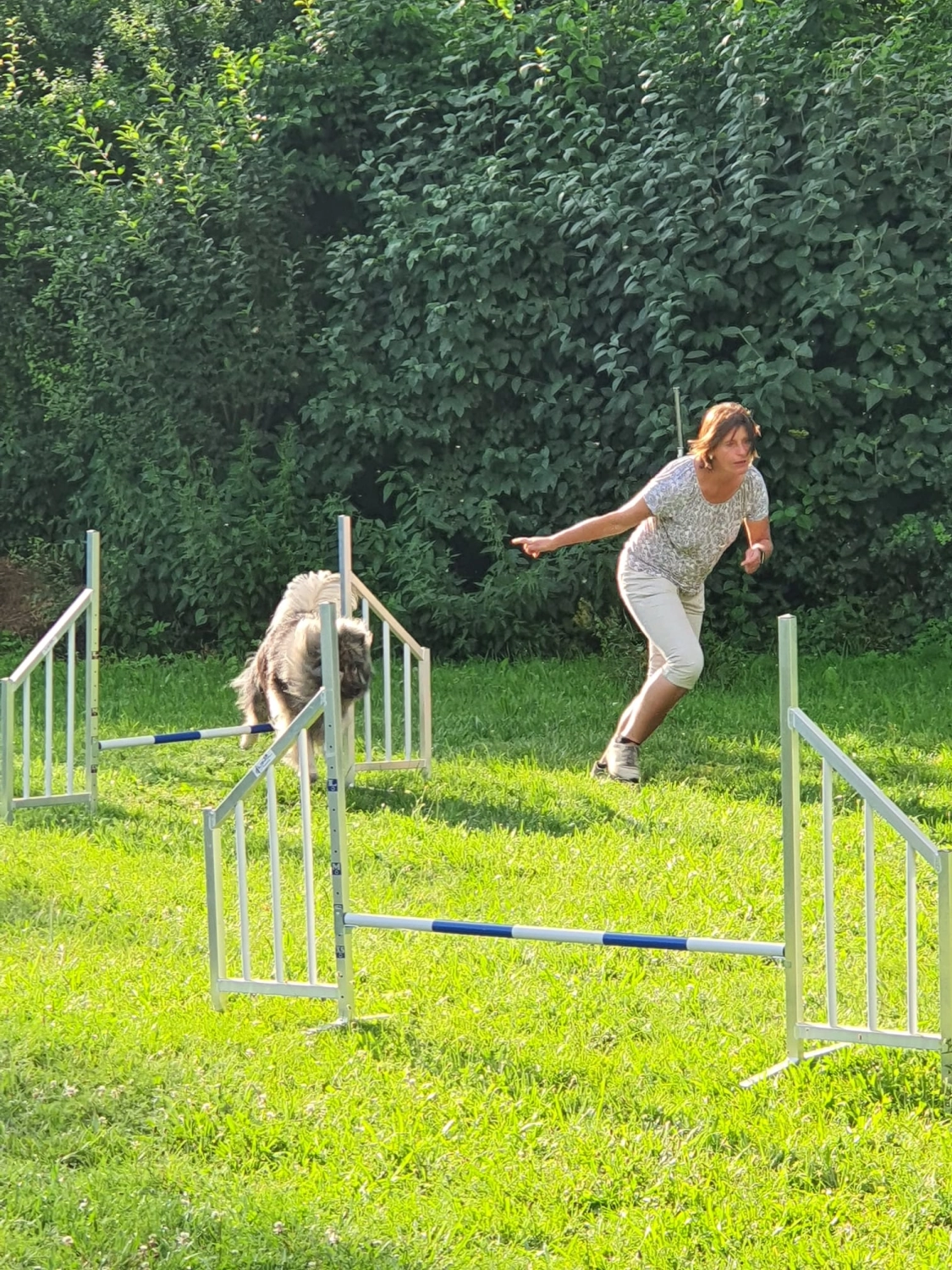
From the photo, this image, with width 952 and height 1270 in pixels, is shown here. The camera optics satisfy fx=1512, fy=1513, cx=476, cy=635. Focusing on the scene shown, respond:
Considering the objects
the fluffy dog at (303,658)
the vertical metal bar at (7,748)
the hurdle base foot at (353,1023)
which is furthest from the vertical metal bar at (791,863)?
the vertical metal bar at (7,748)

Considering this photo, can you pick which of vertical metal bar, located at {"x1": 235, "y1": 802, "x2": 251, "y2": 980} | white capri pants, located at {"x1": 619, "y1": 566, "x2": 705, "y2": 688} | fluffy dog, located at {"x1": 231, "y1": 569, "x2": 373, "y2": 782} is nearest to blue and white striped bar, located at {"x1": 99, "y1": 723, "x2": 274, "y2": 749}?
fluffy dog, located at {"x1": 231, "y1": 569, "x2": 373, "y2": 782}

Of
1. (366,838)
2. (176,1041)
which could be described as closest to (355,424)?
(366,838)

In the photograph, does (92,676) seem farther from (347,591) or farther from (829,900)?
(829,900)

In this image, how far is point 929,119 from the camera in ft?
34.0

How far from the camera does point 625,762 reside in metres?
7.38

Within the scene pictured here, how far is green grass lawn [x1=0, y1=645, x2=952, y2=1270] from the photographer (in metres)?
3.20

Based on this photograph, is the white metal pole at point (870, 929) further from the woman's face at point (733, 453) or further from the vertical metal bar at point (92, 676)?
the vertical metal bar at point (92, 676)

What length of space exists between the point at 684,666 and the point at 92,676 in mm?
2774

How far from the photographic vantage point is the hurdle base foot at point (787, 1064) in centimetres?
387

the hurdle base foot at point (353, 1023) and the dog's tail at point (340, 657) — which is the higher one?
the dog's tail at point (340, 657)

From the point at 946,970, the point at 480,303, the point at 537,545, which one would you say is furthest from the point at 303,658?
the point at 480,303

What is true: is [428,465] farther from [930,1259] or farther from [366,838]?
[930,1259]

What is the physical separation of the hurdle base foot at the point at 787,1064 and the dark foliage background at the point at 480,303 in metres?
7.08

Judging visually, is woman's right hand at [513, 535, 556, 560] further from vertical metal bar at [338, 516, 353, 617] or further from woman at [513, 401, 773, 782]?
vertical metal bar at [338, 516, 353, 617]
